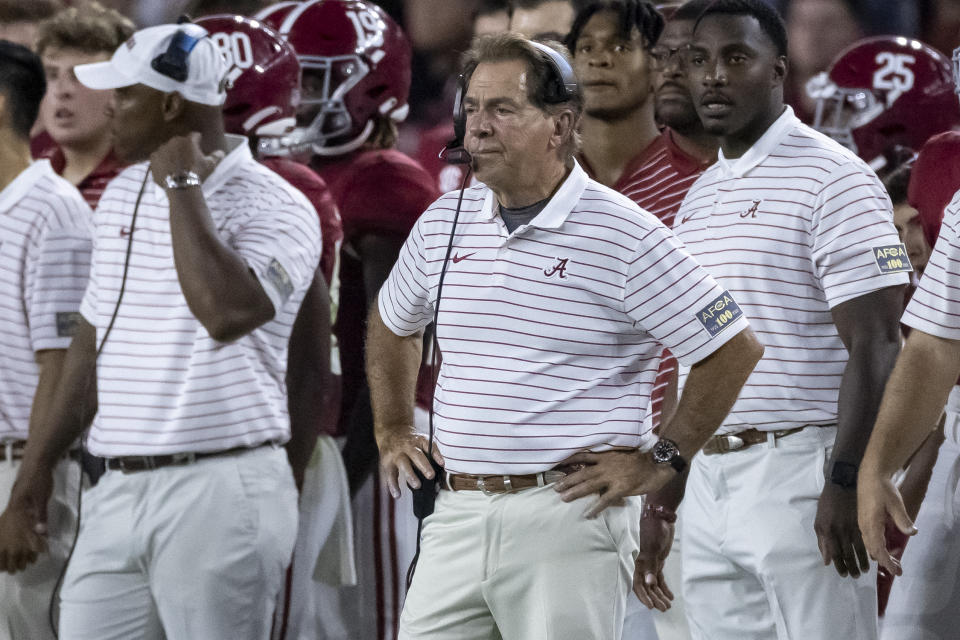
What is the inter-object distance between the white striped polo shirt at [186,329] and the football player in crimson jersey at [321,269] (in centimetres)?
64

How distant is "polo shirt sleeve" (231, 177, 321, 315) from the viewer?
3932mm

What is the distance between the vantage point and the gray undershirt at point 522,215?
3.21 meters

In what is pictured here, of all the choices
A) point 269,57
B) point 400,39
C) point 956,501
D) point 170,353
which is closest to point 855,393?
point 956,501

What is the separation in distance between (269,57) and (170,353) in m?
1.48

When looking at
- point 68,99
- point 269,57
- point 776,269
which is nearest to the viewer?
point 776,269

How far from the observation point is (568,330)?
10.1ft

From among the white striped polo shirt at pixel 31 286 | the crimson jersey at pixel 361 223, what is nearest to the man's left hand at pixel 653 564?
the crimson jersey at pixel 361 223

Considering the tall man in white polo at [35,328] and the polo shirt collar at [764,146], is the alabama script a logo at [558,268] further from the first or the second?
the tall man in white polo at [35,328]

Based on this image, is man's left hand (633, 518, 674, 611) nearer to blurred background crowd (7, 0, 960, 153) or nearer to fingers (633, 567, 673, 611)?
fingers (633, 567, 673, 611)

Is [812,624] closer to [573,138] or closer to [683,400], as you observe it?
[683,400]

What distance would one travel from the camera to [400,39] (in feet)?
19.2

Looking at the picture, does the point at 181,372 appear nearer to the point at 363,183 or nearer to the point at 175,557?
the point at 175,557

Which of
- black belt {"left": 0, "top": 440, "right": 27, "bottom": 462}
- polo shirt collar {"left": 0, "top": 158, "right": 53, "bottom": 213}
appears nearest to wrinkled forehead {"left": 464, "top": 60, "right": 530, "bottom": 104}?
polo shirt collar {"left": 0, "top": 158, "right": 53, "bottom": 213}

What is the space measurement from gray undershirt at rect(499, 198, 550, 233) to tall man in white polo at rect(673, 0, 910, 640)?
A: 24.4 inches
